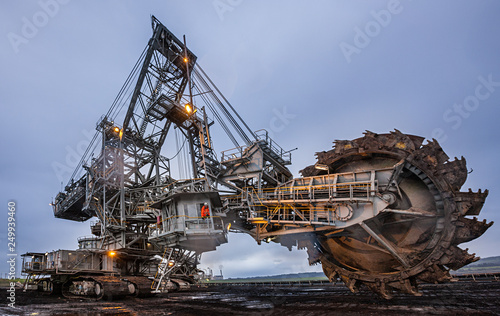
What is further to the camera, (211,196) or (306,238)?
(211,196)

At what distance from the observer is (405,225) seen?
11992 mm

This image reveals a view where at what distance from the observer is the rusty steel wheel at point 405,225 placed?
33.9 ft

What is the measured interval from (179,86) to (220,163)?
13.0 meters

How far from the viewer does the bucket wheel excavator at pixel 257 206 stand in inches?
434

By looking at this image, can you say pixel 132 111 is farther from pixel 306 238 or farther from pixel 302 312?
pixel 302 312

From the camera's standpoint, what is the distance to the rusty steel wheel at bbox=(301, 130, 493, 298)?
10.3 meters

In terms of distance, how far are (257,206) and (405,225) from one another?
265 inches

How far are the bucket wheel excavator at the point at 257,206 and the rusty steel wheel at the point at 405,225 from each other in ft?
0.14

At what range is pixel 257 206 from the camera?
567 inches

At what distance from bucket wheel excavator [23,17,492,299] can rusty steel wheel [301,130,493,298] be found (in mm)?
43

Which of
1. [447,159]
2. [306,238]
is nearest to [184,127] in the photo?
[306,238]

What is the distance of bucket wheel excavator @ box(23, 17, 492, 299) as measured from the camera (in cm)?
1102

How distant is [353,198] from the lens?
1140cm

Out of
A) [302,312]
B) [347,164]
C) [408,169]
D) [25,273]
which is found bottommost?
[302,312]
